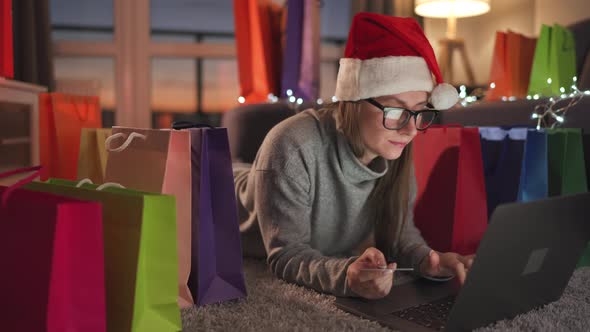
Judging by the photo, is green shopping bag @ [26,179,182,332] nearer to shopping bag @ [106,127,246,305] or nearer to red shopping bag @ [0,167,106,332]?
red shopping bag @ [0,167,106,332]

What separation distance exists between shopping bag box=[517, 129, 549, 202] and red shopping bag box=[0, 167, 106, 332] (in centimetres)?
103

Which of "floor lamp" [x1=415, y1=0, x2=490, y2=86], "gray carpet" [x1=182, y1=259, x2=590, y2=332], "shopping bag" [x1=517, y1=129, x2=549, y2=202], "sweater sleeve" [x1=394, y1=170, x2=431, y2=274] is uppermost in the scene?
"floor lamp" [x1=415, y1=0, x2=490, y2=86]

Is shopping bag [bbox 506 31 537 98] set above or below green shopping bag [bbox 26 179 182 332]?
above

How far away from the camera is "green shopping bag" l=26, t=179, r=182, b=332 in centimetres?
72

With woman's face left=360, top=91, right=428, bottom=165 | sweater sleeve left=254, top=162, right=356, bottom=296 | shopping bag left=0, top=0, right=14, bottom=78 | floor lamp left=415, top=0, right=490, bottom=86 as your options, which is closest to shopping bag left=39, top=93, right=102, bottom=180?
shopping bag left=0, top=0, right=14, bottom=78

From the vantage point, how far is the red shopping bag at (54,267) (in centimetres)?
65

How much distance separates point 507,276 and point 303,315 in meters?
0.36

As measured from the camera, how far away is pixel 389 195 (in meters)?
1.25

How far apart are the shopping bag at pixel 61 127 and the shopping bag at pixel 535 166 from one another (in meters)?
1.40

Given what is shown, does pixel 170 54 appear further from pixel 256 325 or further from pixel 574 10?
pixel 256 325

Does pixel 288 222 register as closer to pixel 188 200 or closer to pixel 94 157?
pixel 188 200

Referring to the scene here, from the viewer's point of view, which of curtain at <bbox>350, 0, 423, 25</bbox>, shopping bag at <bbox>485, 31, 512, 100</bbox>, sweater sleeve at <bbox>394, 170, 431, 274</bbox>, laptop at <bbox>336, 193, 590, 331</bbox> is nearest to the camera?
laptop at <bbox>336, 193, 590, 331</bbox>

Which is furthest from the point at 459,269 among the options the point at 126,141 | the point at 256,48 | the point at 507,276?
the point at 256,48

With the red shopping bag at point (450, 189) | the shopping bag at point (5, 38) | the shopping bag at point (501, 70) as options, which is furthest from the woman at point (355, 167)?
the shopping bag at point (501, 70)
